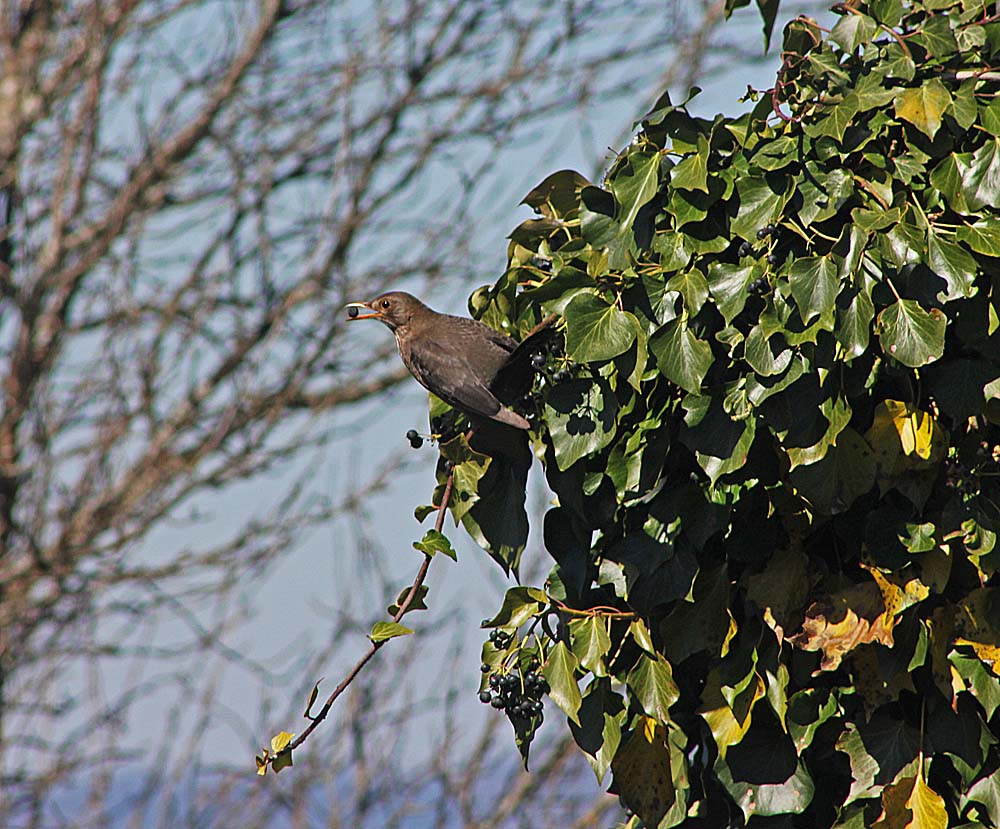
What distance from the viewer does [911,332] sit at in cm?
127

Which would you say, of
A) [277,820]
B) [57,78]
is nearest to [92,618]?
[277,820]

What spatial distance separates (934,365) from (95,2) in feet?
14.9

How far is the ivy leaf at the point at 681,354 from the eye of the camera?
1.36 metres

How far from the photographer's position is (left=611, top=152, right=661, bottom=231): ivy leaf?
1435 mm

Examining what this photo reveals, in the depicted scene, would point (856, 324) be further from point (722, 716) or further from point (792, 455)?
point (722, 716)

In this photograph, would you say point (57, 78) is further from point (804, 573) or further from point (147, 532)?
point (804, 573)

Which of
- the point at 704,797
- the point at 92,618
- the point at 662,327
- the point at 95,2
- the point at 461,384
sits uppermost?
the point at 95,2

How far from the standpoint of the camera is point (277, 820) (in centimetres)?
561

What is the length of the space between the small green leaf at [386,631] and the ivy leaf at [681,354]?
1.40ft

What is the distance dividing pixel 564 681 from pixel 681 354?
394 millimetres

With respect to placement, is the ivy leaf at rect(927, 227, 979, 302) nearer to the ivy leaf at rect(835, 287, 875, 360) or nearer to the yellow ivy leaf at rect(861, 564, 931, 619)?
the ivy leaf at rect(835, 287, 875, 360)

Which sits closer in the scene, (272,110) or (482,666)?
(482,666)

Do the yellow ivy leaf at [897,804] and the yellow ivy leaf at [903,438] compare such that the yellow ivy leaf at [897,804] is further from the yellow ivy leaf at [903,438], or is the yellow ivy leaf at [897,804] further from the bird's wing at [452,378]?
the bird's wing at [452,378]

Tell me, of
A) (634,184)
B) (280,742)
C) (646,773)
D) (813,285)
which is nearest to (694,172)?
(634,184)
